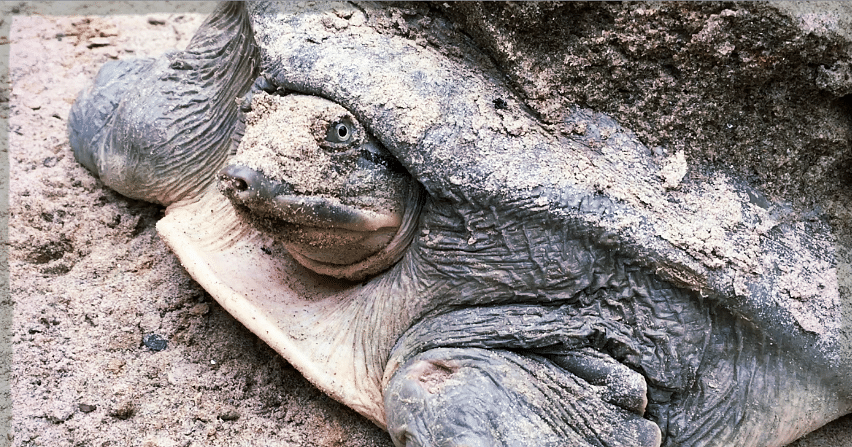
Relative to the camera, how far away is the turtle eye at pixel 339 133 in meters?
1.68

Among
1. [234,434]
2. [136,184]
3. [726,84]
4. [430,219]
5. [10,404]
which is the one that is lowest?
[10,404]

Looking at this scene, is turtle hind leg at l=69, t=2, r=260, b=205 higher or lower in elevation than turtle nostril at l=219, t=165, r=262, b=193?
lower

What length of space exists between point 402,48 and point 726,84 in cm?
69

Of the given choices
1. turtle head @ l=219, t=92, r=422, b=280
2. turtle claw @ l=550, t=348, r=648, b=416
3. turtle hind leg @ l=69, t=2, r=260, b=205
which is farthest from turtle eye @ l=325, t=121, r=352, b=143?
turtle claw @ l=550, t=348, r=648, b=416

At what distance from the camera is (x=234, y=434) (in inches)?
75.7

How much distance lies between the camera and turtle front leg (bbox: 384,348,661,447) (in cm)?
159

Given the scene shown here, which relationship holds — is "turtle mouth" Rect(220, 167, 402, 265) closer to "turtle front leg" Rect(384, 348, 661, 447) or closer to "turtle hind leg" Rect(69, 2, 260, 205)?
"turtle front leg" Rect(384, 348, 661, 447)

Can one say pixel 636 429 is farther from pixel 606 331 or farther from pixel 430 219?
pixel 430 219

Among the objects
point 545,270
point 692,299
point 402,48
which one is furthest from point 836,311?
point 402,48

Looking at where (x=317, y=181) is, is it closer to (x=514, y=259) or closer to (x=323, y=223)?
(x=323, y=223)

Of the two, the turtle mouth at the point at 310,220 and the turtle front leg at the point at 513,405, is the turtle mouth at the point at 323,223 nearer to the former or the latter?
the turtle mouth at the point at 310,220

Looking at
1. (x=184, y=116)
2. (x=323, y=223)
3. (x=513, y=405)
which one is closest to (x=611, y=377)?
(x=513, y=405)

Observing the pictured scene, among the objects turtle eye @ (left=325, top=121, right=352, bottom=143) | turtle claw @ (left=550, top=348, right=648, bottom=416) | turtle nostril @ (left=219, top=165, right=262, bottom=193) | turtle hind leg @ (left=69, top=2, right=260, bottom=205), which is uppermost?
turtle eye @ (left=325, top=121, right=352, bottom=143)

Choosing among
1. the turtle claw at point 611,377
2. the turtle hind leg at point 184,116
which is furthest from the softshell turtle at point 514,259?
the turtle hind leg at point 184,116
